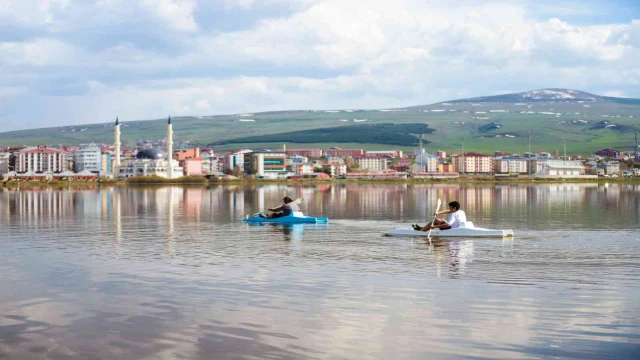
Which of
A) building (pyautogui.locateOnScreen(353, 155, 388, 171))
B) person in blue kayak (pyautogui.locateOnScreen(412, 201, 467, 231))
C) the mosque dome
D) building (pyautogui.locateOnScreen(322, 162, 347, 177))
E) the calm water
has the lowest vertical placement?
the calm water

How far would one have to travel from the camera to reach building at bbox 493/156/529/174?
157625 mm

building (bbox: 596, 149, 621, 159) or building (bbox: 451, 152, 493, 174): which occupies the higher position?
building (bbox: 596, 149, 621, 159)

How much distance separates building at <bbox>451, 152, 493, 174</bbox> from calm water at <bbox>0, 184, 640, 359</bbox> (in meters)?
142

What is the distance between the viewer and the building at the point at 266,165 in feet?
463

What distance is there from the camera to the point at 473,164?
162 meters

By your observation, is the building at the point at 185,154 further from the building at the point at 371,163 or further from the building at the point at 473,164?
the building at the point at 473,164

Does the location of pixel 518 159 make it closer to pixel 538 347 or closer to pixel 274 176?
pixel 274 176

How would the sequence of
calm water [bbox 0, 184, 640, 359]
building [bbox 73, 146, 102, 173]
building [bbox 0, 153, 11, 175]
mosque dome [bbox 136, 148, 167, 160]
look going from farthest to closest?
building [bbox 73, 146, 102, 173], building [bbox 0, 153, 11, 175], mosque dome [bbox 136, 148, 167, 160], calm water [bbox 0, 184, 640, 359]

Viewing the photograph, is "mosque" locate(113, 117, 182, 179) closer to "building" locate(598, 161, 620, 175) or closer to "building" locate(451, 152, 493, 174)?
"building" locate(451, 152, 493, 174)

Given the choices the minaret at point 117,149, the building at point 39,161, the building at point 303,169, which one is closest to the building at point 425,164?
the building at point 303,169

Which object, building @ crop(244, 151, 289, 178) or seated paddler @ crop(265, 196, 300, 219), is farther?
building @ crop(244, 151, 289, 178)

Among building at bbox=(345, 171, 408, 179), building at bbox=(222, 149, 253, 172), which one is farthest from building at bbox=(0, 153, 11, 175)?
building at bbox=(345, 171, 408, 179)

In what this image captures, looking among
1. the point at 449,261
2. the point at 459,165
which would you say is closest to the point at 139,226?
the point at 449,261

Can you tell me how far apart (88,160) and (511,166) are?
7577cm
